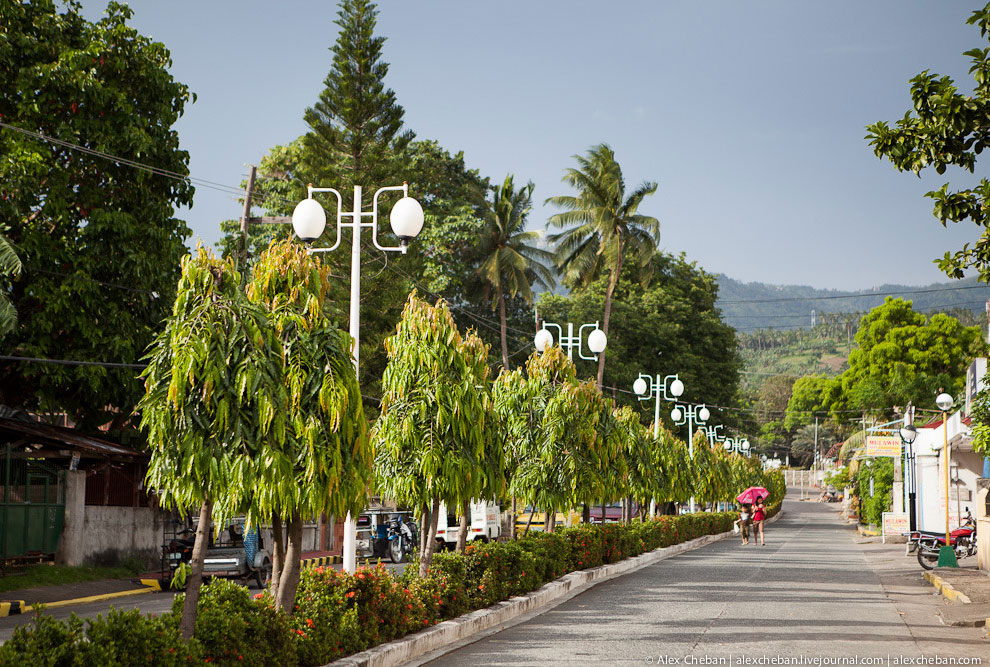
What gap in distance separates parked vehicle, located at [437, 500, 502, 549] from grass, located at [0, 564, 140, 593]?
30.7ft

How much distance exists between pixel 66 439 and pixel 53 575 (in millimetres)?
2841

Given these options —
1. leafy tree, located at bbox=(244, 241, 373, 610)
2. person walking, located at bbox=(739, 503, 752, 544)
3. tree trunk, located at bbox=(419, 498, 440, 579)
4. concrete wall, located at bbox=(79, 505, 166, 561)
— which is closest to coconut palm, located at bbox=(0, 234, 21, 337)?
concrete wall, located at bbox=(79, 505, 166, 561)

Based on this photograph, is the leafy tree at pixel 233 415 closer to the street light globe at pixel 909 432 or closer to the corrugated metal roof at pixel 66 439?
the corrugated metal roof at pixel 66 439

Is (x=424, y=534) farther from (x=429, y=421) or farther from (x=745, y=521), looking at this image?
(x=745, y=521)

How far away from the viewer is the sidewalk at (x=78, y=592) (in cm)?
1756

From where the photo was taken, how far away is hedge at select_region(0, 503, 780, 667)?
6.50m

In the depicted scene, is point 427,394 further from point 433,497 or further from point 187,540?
point 187,540

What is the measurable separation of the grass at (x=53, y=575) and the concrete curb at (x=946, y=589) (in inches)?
671

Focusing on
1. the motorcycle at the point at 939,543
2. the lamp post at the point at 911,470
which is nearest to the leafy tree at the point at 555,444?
the motorcycle at the point at 939,543

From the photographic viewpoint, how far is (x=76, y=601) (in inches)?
753

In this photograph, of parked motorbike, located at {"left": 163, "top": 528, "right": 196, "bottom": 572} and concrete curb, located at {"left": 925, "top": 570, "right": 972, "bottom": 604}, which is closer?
concrete curb, located at {"left": 925, "top": 570, "right": 972, "bottom": 604}

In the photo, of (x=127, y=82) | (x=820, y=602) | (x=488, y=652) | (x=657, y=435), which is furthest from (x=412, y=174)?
(x=488, y=652)

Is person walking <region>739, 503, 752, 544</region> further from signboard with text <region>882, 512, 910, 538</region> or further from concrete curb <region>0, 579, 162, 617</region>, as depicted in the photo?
concrete curb <region>0, 579, 162, 617</region>

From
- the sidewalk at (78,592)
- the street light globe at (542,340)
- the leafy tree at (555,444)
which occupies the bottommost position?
the sidewalk at (78,592)
